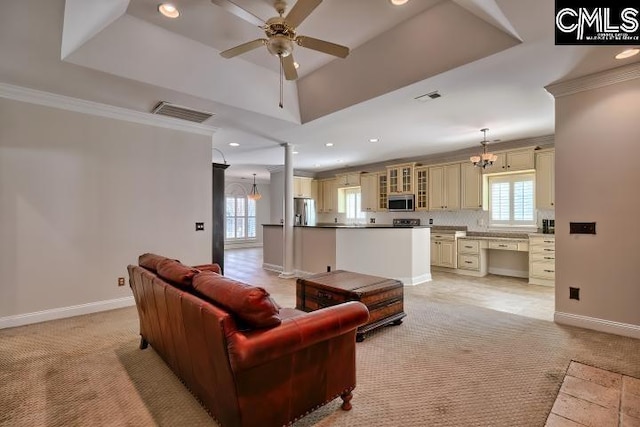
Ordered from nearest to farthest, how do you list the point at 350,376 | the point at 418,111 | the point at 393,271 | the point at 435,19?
the point at 350,376 → the point at 435,19 → the point at 418,111 → the point at 393,271

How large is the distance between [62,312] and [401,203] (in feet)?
21.2

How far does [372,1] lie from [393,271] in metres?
3.96

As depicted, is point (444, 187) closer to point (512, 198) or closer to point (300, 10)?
point (512, 198)

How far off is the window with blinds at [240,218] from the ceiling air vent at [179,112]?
23.9 ft

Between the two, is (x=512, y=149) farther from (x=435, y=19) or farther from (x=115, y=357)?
(x=115, y=357)

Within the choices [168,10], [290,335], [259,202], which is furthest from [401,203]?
[259,202]

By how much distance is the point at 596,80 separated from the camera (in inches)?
121

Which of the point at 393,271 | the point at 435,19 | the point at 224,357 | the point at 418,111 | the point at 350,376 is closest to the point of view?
the point at 224,357

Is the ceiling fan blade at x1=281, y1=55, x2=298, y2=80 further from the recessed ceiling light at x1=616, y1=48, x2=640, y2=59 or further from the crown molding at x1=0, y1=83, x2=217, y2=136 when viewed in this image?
the recessed ceiling light at x1=616, y1=48, x2=640, y2=59

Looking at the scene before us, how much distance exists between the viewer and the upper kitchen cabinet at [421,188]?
277 inches

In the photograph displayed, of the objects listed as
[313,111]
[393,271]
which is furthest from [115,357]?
[393,271]

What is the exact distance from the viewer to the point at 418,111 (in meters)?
4.14

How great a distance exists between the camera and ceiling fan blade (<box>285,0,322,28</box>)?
1.98 m

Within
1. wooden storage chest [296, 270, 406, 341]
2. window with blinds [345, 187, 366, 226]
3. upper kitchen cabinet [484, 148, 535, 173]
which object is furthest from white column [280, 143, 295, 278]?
upper kitchen cabinet [484, 148, 535, 173]
